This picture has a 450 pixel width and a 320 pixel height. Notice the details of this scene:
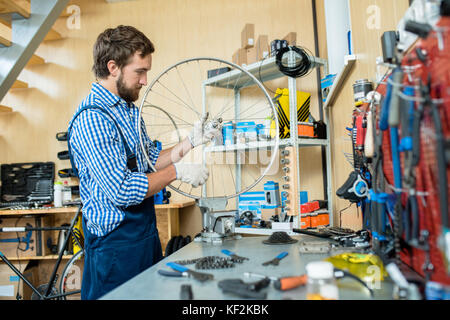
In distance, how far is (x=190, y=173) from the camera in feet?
4.35

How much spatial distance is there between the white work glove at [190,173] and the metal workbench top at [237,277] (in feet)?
0.92

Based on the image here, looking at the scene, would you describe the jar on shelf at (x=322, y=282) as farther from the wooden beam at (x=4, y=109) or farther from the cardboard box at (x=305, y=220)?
the wooden beam at (x=4, y=109)

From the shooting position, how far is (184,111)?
3076 millimetres

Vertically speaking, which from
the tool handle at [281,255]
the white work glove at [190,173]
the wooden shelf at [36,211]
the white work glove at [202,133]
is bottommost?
the tool handle at [281,255]

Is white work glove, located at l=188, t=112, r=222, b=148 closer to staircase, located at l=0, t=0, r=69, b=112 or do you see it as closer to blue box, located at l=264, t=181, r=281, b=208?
blue box, located at l=264, t=181, r=281, b=208

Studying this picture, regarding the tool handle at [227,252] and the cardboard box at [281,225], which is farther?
the cardboard box at [281,225]

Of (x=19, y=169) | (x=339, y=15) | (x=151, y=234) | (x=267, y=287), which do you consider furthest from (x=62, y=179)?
(x=267, y=287)

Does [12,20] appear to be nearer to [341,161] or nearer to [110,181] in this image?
[110,181]

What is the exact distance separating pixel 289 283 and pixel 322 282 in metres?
0.07

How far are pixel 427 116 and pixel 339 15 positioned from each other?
1843 mm

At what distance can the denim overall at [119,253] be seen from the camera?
1.24 meters

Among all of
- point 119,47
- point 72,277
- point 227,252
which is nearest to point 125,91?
point 119,47

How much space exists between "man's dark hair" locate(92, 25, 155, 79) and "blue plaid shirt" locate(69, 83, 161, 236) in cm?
15

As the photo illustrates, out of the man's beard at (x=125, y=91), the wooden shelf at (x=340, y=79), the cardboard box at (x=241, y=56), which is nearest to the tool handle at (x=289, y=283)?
the man's beard at (x=125, y=91)
